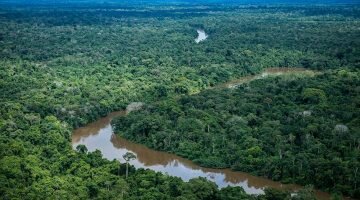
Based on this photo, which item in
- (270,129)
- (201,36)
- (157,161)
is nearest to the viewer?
(157,161)

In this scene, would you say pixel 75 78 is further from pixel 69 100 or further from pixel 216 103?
pixel 216 103

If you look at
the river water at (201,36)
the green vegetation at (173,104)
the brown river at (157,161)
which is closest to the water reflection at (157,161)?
the brown river at (157,161)

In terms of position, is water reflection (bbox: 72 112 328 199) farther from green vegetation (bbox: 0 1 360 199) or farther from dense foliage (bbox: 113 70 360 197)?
green vegetation (bbox: 0 1 360 199)

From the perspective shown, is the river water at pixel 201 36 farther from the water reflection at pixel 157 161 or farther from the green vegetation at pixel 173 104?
the water reflection at pixel 157 161

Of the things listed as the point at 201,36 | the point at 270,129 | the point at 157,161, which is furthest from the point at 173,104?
the point at 201,36

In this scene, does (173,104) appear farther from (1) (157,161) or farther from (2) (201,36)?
(2) (201,36)

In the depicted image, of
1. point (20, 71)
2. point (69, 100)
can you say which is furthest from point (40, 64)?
point (69, 100)

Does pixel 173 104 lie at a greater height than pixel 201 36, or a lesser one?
greater
